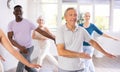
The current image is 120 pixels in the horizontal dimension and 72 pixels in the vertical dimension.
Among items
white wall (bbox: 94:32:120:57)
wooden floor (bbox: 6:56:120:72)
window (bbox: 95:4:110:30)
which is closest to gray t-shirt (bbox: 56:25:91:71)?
wooden floor (bbox: 6:56:120:72)

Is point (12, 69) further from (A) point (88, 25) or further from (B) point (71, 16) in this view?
(B) point (71, 16)

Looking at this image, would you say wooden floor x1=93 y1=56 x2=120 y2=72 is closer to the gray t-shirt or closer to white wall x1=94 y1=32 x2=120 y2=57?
white wall x1=94 y1=32 x2=120 y2=57

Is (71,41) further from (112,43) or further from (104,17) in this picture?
(104,17)

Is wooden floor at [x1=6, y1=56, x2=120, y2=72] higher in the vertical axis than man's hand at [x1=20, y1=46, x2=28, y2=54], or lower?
lower

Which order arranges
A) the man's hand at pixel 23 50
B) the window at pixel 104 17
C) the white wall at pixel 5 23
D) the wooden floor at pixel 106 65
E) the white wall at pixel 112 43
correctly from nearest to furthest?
the man's hand at pixel 23 50 → the white wall at pixel 5 23 → the wooden floor at pixel 106 65 → the white wall at pixel 112 43 → the window at pixel 104 17

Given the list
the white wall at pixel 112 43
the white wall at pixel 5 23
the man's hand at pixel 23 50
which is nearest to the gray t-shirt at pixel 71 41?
the man's hand at pixel 23 50

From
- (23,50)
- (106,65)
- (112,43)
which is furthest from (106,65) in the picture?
(23,50)

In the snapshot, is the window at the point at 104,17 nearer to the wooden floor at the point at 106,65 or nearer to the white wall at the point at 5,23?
the wooden floor at the point at 106,65

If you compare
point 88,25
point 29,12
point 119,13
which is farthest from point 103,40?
→ point 88,25

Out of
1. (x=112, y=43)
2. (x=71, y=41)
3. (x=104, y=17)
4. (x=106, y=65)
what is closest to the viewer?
(x=71, y=41)

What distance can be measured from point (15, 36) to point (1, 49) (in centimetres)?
196

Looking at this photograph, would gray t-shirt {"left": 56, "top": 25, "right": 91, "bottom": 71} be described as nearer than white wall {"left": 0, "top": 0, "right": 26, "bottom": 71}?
Yes

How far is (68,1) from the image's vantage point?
8.91 meters

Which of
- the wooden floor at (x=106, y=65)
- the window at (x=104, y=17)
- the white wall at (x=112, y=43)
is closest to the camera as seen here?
the wooden floor at (x=106, y=65)
